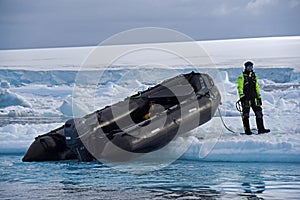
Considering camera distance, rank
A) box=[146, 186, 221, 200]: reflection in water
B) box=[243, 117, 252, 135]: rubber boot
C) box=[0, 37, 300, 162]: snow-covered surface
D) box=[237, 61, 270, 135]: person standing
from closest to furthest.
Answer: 1. box=[146, 186, 221, 200]: reflection in water
2. box=[0, 37, 300, 162]: snow-covered surface
3. box=[243, 117, 252, 135]: rubber boot
4. box=[237, 61, 270, 135]: person standing

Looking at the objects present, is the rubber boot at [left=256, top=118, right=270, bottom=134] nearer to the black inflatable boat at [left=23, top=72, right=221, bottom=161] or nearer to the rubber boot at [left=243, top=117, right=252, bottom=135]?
the rubber boot at [left=243, top=117, right=252, bottom=135]

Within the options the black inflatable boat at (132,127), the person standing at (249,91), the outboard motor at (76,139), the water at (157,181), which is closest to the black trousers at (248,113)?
the person standing at (249,91)

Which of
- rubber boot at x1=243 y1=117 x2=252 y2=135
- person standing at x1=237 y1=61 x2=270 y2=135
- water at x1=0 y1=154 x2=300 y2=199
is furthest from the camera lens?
person standing at x1=237 y1=61 x2=270 y2=135

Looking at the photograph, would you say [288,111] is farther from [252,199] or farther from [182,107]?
[252,199]

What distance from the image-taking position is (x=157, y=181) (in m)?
6.99

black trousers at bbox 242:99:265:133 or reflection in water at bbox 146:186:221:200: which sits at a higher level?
black trousers at bbox 242:99:265:133

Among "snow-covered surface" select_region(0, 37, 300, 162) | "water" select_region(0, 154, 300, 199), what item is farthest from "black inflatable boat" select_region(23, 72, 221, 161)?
"snow-covered surface" select_region(0, 37, 300, 162)

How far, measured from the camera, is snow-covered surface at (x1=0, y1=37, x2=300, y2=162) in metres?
8.19

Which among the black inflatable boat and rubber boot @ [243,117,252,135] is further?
rubber boot @ [243,117,252,135]

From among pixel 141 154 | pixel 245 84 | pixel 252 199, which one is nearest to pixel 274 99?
pixel 245 84

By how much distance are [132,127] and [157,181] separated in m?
1.50

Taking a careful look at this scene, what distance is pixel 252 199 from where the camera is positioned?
600 cm

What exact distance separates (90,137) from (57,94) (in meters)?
7.11

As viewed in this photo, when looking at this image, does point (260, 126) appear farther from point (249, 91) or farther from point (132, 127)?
point (132, 127)
